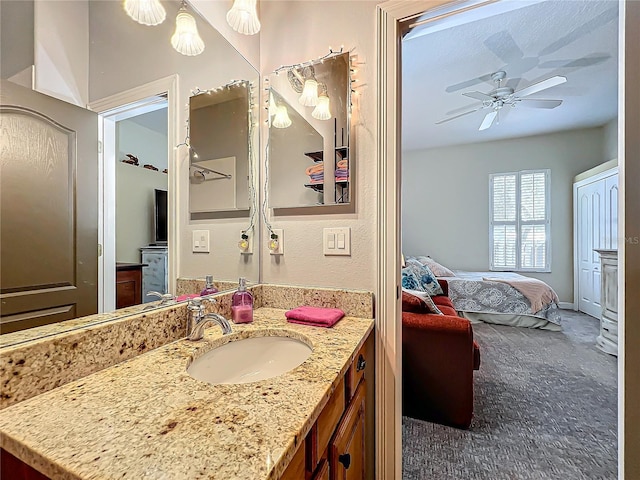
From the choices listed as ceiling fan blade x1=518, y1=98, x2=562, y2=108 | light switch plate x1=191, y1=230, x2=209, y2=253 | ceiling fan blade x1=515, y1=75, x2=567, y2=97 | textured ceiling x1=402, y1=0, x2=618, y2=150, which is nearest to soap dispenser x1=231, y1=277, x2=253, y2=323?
light switch plate x1=191, y1=230, x2=209, y2=253

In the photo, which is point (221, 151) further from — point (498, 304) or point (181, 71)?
point (498, 304)

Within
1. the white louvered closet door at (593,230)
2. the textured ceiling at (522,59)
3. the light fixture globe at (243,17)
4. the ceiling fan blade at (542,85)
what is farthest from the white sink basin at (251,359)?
the white louvered closet door at (593,230)

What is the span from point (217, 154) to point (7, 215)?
0.82 m

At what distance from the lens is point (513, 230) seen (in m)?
5.01

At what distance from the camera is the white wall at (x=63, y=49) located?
0.65 meters

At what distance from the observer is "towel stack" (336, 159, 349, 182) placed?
48.3 inches

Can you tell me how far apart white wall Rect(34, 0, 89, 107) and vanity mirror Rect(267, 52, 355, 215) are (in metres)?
0.77

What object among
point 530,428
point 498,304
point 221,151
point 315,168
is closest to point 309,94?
point 315,168

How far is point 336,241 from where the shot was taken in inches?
49.5

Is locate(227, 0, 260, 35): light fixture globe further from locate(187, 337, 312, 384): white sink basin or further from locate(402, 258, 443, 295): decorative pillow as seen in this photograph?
locate(402, 258, 443, 295): decorative pillow

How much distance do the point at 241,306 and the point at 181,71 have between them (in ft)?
3.02

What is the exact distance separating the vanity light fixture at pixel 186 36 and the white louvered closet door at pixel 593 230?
476 centimetres

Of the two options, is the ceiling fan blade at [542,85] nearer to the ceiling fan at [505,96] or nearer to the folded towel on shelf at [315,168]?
the ceiling fan at [505,96]

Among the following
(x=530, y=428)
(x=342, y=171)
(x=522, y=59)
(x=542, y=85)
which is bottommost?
(x=530, y=428)
